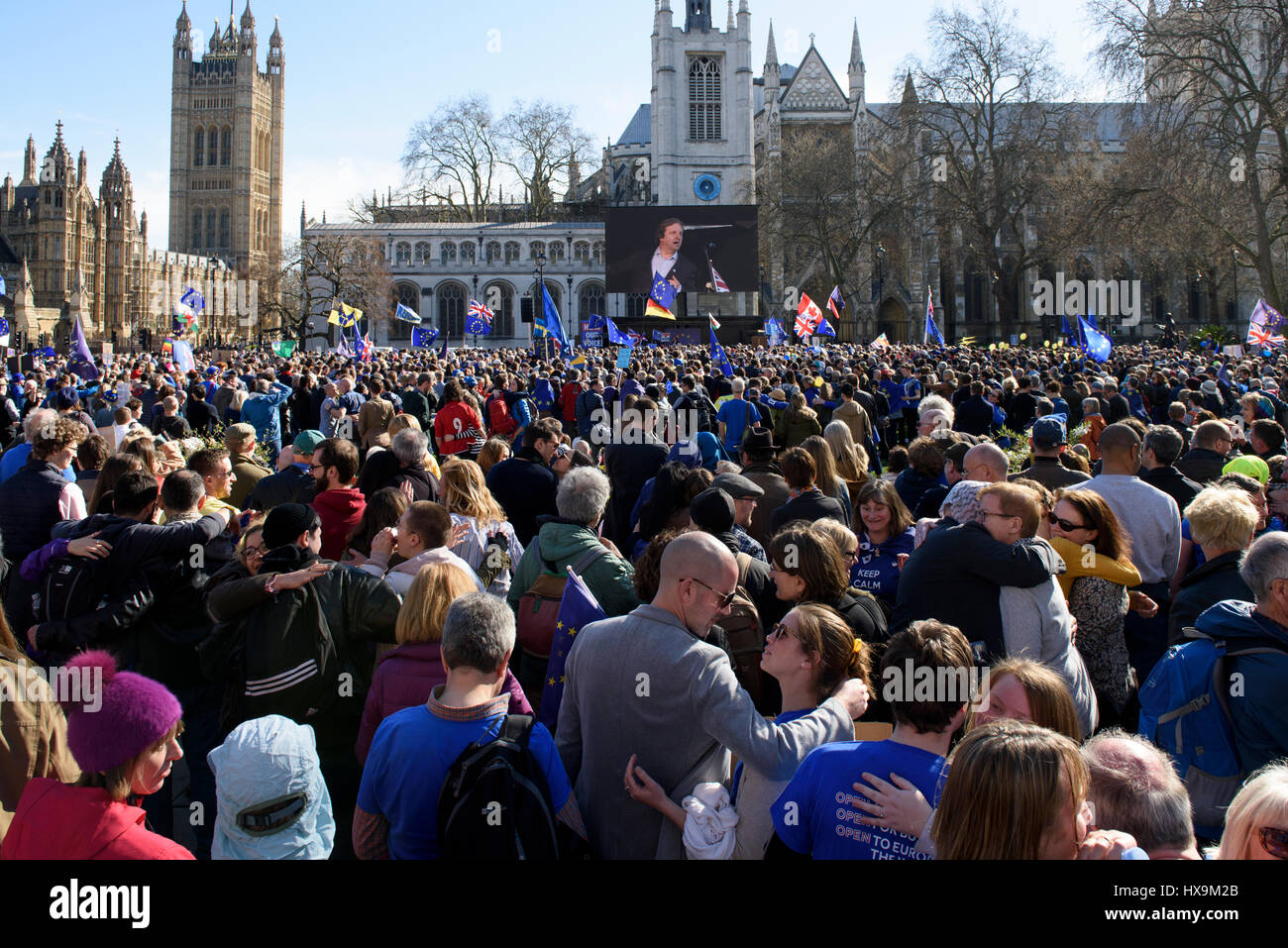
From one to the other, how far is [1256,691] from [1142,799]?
4.30ft

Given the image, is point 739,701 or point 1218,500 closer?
point 739,701

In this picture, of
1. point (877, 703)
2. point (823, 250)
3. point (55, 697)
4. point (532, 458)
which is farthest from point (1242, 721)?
point (823, 250)

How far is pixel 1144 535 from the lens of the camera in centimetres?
591

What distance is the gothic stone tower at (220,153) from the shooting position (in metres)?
111

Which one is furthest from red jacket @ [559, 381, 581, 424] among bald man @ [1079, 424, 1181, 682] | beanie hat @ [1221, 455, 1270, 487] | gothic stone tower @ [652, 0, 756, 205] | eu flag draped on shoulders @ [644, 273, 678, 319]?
gothic stone tower @ [652, 0, 756, 205]

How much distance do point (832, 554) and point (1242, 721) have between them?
1.52 m

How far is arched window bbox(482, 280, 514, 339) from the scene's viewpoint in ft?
241

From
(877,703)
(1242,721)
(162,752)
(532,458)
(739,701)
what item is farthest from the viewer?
(532,458)

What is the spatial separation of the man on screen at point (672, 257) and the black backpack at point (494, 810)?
46406 millimetres

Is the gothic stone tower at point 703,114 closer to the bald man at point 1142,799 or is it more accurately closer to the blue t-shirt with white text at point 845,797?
the blue t-shirt with white text at point 845,797

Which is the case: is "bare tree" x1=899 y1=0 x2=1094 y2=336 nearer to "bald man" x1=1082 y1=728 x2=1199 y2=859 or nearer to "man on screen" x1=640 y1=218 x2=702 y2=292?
"man on screen" x1=640 y1=218 x2=702 y2=292

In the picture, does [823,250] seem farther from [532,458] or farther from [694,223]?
[532,458]

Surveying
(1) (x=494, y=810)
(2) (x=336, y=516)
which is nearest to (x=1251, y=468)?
(2) (x=336, y=516)

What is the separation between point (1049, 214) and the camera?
42969 mm
